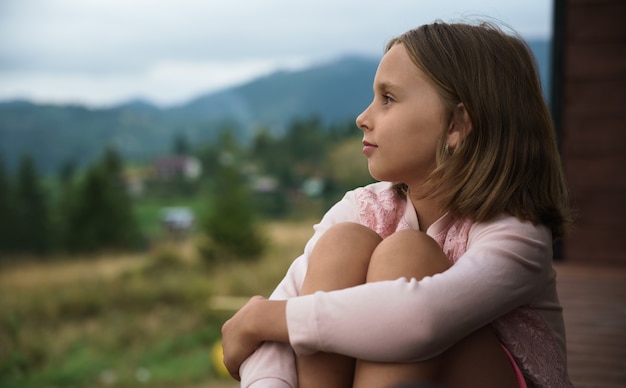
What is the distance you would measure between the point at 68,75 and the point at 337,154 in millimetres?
3771

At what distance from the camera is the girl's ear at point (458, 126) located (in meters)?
1.11

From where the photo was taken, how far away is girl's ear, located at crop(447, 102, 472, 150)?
3.63 feet

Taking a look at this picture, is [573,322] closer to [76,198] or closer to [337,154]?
[337,154]

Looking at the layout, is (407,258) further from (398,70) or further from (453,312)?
(398,70)

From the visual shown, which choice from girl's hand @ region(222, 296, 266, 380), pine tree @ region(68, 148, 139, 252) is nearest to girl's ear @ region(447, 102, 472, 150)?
girl's hand @ region(222, 296, 266, 380)

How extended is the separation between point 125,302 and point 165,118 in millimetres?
2062

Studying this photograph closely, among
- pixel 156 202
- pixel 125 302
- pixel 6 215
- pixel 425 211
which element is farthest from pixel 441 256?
pixel 6 215

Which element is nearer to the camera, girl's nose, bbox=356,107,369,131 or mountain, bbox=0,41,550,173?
girl's nose, bbox=356,107,369,131

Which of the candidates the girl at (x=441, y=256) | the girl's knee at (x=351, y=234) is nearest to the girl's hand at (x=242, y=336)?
the girl at (x=441, y=256)

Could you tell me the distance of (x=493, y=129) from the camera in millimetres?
1096

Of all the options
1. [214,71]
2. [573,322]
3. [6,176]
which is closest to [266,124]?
[214,71]

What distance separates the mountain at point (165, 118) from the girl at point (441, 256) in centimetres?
656

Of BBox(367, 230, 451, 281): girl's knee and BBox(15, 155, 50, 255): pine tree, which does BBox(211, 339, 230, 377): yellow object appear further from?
BBox(367, 230, 451, 281): girl's knee

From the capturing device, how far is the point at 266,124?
8555mm
